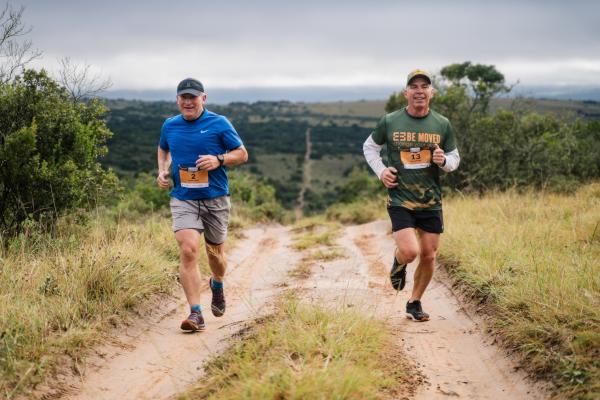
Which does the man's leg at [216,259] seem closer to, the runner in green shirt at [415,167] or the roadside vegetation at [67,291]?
the roadside vegetation at [67,291]

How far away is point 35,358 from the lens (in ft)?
13.5

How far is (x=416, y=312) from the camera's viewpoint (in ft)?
18.4

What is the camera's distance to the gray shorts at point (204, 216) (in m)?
5.43

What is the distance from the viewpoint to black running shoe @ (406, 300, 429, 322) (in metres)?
5.57

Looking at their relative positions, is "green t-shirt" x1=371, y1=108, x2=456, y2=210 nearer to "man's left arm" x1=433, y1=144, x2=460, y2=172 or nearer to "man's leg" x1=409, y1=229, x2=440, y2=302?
"man's left arm" x1=433, y1=144, x2=460, y2=172

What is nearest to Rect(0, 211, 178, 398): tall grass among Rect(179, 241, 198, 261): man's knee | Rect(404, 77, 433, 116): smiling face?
Rect(179, 241, 198, 261): man's knee

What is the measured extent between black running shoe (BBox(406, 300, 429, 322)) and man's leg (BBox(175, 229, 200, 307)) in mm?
2136

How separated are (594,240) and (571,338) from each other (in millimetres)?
3413

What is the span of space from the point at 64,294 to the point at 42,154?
3.67 meters

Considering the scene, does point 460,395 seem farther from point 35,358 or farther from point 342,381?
point 35,358

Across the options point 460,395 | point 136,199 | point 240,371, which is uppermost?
point 240,371

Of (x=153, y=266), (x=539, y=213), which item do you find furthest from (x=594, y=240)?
(x=153, y=266)

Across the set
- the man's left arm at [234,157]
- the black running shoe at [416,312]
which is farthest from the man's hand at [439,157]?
the man's left arm at [234,157]

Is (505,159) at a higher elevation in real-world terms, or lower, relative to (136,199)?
higher
